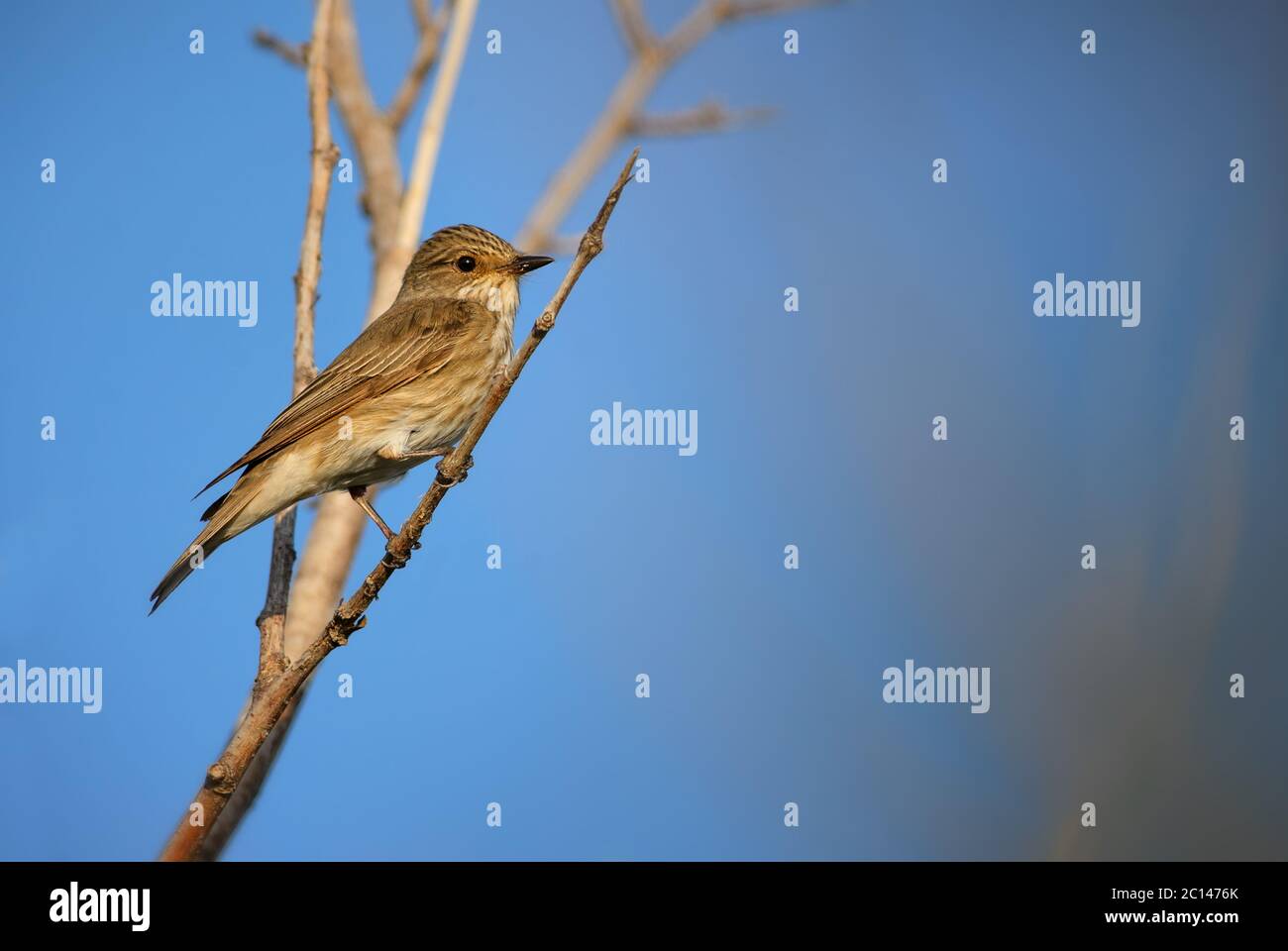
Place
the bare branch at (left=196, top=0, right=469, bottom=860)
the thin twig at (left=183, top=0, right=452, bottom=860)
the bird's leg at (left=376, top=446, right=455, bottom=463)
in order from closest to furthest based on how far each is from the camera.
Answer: the bare branch at (left=196, top=0, right=469, bottom=860) < the thin twig at (left=183, top=0, right=452, bottom=860) < the bird's leg at (left=376, top=446, right=455, bottom=463)

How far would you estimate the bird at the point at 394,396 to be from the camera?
5.81m

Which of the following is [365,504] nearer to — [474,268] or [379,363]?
[379,363]

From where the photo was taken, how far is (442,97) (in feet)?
22.4

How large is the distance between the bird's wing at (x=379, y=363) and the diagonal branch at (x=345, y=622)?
4.91ft

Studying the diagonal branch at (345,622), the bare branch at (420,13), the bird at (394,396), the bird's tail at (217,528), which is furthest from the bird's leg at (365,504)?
the bare branch at (420,13)

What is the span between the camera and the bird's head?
6.89m

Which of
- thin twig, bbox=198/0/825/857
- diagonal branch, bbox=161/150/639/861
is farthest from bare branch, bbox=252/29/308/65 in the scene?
diagonal branch, bbox=161/150/639/861

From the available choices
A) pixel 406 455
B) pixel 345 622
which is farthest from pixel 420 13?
pixel 345 622

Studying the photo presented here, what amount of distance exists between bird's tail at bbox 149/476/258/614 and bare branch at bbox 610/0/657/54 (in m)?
4.08

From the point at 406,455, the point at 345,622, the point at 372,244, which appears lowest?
the point at 345,622

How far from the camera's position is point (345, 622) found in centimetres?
450

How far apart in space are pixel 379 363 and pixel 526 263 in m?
0.95

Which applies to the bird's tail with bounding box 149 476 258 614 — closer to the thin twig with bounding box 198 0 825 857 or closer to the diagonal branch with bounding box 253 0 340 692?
A: the diagonal branch with bounding box 253 0 340 692
